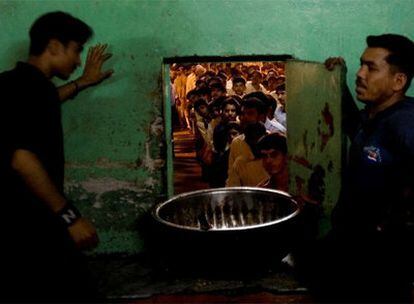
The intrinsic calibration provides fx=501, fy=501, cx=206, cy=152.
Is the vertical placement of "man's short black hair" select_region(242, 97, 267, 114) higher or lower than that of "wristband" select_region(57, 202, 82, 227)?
higher

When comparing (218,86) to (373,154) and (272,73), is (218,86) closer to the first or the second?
(272,73)

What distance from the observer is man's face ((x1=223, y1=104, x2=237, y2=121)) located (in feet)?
26.3

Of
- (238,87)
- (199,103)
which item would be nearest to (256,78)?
(238,87)

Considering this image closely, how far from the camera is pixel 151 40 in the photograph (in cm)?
454

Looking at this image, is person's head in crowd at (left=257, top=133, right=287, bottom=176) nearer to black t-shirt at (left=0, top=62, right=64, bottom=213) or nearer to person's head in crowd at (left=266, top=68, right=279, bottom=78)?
black t-shirt at (left=0, top=62, right=64, bottom=213)

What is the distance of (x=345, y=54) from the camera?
4590 mm

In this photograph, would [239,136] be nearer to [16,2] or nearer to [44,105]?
[16,2]

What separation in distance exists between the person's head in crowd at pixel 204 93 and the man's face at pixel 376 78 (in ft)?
19.0

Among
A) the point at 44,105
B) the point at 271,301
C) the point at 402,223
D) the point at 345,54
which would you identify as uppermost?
the point at 345,54

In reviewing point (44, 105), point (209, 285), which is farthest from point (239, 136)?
point (44, 105)

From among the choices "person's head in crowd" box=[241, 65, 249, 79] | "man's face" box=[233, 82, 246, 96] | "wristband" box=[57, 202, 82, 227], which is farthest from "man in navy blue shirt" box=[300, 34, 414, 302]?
"person's head in crowd" box=[241, 65, 249, 79]

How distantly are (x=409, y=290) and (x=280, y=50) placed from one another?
7.59 ft

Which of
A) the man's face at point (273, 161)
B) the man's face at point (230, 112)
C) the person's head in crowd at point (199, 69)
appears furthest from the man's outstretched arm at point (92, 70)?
the person's head in crowd at point (199, 69)

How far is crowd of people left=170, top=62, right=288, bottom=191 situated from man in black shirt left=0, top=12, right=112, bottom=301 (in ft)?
11.9
